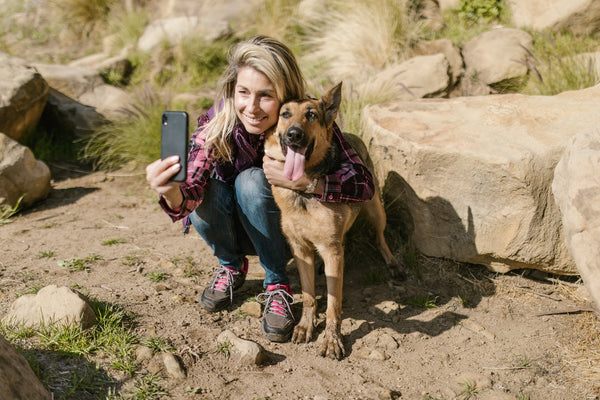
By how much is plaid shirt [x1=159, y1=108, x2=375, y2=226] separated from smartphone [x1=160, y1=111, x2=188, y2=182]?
398mm

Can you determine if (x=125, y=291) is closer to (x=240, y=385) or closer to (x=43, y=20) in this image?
(x=240, y=385)

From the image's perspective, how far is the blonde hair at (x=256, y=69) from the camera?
9.70 feet

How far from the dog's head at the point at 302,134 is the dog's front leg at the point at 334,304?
1.95 ft

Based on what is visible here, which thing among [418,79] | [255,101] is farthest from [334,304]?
[418,79]

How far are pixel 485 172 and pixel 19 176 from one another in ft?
13.6

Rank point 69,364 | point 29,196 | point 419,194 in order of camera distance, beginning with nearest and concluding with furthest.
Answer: point 69,364, point 419,194, point 29,196

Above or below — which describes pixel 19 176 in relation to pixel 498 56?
below

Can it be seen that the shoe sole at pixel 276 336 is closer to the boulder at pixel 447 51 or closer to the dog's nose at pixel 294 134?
the dog's nose at pixel 294 134

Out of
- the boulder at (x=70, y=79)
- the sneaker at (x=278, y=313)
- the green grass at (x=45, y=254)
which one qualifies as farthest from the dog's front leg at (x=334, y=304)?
the boulder at (x=70, y=79)

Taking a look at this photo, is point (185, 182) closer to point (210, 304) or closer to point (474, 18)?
point (210, 304)

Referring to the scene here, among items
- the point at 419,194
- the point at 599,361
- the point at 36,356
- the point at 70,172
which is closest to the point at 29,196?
the point at 70,172

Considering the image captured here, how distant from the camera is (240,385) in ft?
8.96

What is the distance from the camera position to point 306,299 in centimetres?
332

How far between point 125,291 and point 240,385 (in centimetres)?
122
